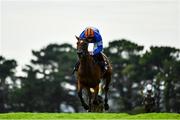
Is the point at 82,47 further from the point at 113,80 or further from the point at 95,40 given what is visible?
the point at 113,80

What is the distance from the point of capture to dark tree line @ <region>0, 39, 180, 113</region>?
3204 inches

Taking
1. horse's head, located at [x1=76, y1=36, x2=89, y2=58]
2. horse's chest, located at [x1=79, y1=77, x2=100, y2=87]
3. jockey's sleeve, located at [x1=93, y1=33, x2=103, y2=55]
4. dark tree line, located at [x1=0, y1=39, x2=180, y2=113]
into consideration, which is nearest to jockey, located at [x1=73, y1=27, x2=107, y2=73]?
jockey's sleeve, located at [x1=93, y1=33, x2=103, y2=55]

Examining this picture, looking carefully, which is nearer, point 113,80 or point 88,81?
point 88,81

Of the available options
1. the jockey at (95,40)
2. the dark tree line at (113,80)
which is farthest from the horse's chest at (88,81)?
the dark tree line at (113,80)

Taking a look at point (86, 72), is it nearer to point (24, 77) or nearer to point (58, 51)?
point (24, 77)

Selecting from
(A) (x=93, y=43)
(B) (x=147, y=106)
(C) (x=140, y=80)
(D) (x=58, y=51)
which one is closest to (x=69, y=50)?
(D) (x=58, y=51)

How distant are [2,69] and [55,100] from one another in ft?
38.5

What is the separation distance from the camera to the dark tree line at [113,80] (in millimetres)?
81375

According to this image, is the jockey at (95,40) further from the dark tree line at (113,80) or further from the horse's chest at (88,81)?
the dark tree line at (113,80)

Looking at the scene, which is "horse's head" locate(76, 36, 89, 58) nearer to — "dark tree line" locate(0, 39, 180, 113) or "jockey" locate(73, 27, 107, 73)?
"jockey" locate(73, 27, 107, 73)

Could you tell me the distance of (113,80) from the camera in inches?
3627

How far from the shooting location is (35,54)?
10244 cm

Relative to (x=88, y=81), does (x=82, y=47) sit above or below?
above

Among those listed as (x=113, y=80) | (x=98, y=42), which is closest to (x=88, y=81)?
(x=98, y=42)
